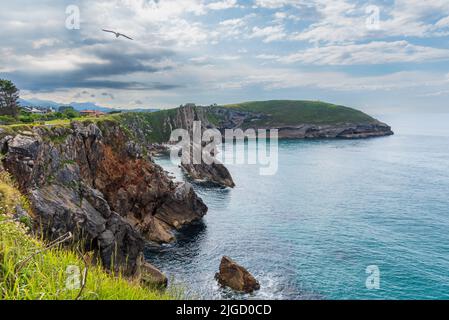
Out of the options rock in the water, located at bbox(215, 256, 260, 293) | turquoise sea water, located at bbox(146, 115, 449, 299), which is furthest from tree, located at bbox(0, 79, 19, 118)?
→ rock in the water, located at bbox(215, 256, 260, 293)

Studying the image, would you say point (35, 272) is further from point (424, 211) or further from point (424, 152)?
point (424, 152)

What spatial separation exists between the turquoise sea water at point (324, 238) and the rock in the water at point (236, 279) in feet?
4.41

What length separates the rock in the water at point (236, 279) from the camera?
45.8 meters

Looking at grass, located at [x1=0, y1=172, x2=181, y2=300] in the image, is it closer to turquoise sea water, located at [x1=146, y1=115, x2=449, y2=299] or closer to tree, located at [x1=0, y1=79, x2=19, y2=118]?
turquoise sea water, located at [x1=146, y1=115, x2=449, y2=299]

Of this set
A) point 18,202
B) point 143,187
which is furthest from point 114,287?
point 143,187

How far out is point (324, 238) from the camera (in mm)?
63969

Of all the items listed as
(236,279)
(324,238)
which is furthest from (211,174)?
(236,279)

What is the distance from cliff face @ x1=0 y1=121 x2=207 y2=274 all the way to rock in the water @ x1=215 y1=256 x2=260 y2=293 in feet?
41.4

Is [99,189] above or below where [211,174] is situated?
above

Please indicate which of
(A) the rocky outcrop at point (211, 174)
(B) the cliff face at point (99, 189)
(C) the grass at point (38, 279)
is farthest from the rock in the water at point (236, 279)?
(A) the rocky outcrop at point (211, 174)

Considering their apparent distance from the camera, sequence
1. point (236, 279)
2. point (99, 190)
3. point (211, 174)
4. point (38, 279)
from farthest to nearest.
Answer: point (211, 174), point (99, 190), point (236, 279), point (38, 279)

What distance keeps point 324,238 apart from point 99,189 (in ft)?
140

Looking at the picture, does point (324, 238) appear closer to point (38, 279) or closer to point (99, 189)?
point (99, 189)
